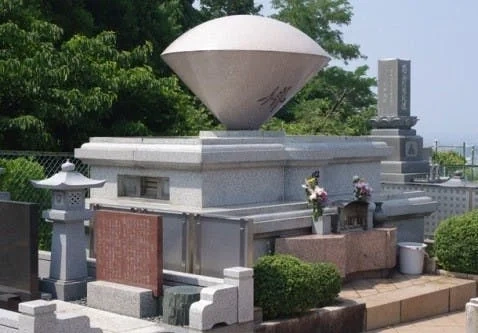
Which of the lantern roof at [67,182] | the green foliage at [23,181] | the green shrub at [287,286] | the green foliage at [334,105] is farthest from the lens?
the green foliage at [334,105]

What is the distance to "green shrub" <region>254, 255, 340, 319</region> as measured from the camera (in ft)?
27.3

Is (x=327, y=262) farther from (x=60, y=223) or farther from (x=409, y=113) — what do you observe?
(x=409, y=113)

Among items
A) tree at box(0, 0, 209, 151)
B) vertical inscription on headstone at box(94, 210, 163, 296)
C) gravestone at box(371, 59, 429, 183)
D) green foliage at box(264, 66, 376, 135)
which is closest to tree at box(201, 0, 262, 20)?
green foliage at box(264, 66, 376, 135)

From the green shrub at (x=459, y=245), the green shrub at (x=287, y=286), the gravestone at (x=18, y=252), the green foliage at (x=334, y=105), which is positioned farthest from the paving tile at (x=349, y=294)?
the green foliage at (x=334, y=105)

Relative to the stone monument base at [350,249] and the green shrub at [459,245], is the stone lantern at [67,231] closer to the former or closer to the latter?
the stone monument base at [350,249]

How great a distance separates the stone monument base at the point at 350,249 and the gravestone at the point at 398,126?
8.64 meters

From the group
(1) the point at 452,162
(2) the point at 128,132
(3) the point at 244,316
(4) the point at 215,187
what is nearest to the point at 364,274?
(4) the point at 215,187

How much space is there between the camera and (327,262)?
9.63 meters

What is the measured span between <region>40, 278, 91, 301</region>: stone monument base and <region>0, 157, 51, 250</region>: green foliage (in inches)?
102

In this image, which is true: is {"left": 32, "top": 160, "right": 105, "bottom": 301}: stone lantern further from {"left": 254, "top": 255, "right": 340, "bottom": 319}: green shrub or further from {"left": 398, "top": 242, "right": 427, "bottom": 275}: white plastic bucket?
{"left": 398, "top": 242, "right": 427, "bottom": 275}: white plastic bucket

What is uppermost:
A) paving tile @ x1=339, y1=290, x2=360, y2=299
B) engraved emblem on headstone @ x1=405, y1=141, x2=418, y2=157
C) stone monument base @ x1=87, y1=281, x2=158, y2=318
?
engraved emblem on headstone @ x1=405, y1=141, x2=418, y2=157

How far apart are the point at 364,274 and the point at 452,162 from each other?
17.2 meters

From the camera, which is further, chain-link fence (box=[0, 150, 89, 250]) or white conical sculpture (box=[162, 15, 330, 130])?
chain-link fence (box=[0, 150, 89, 250])

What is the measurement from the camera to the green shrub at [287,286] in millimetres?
8328
